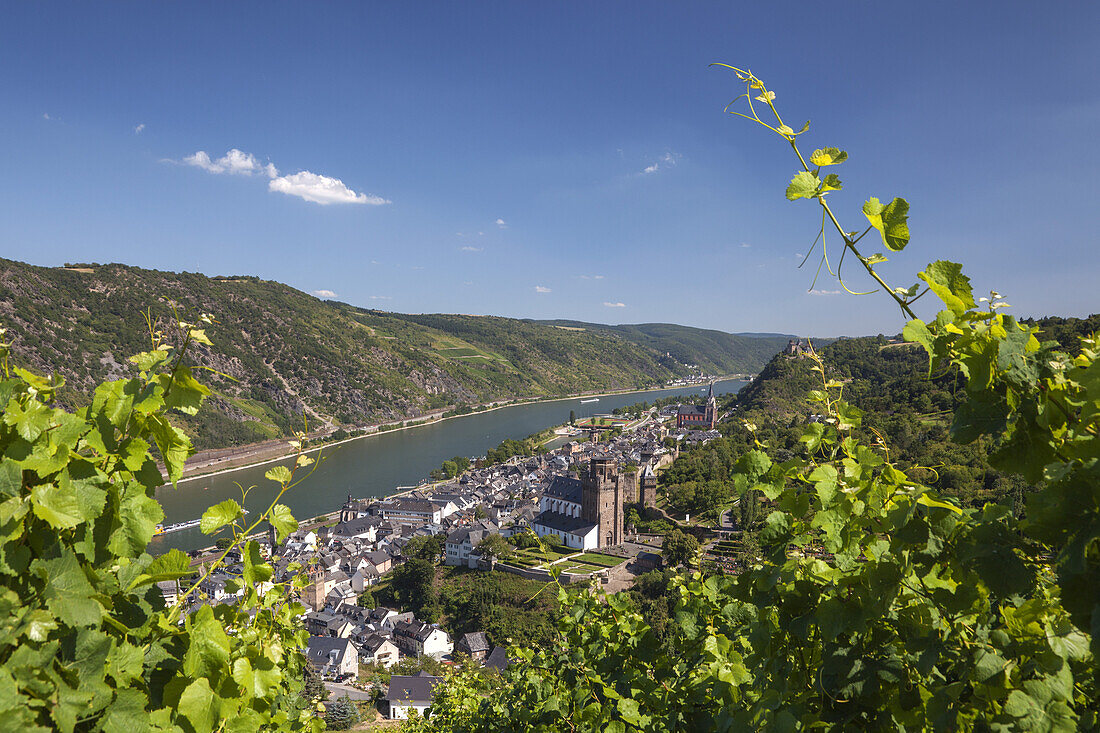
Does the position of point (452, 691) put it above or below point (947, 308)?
below

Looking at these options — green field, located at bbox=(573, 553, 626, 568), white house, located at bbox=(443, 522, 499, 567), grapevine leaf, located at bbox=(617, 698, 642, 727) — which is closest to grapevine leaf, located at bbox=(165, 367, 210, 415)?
grapevine leaf, located at bbox=(617, 698, 642, 727)

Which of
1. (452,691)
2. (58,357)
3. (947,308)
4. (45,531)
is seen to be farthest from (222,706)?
(58,357)

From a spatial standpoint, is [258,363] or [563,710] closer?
[563,710]

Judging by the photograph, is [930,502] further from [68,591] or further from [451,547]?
[451,547]

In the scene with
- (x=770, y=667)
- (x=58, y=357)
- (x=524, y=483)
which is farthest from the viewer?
(x=58, y=357)

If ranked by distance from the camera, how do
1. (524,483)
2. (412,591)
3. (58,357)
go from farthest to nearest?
(58,357) < (524,483) < (412,591)

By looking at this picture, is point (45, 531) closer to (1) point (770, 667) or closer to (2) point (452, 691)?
(1) point (770, 667)

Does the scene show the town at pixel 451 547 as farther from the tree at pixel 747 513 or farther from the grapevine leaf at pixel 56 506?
the grapevine leaf at pixel 56 506

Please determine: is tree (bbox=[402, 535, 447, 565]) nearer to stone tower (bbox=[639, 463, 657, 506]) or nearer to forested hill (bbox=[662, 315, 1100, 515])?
stone tower (bbox=[639, 463, 657, 506])

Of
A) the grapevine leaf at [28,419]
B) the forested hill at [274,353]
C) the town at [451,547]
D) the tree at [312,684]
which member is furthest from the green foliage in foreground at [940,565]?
the forested hill at [274,353]
